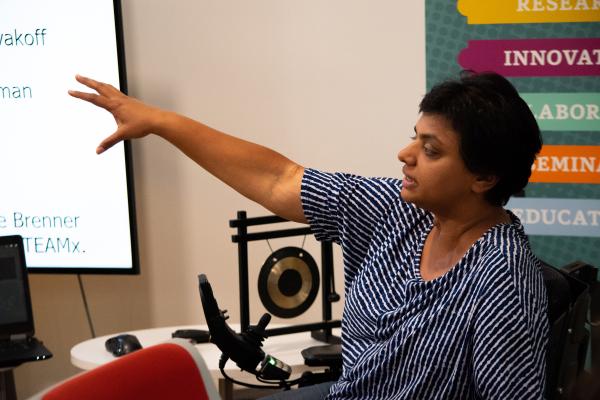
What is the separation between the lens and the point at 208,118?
3377mm

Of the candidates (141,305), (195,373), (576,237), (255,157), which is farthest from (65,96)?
(195,373)

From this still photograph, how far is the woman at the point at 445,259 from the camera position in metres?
1.52

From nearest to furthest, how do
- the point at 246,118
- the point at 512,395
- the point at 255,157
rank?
the point at 512,395 < the point at 255,157 < the point at 246,118

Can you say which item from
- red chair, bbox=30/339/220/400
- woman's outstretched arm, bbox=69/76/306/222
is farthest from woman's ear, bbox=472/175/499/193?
red chair, bbox=30/339/220/400

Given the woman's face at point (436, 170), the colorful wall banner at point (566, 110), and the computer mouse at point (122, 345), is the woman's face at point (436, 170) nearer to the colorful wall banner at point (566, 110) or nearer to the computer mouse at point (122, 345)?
the computer mouse at point (122, 345)

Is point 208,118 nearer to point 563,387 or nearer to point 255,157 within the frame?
point 255,157

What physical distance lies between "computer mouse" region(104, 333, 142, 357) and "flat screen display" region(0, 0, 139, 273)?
54cm

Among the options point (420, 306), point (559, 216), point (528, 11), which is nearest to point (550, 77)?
point (528, 11)

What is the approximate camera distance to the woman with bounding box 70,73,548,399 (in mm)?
1521

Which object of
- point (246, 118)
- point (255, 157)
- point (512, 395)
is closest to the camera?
point (512, 395)

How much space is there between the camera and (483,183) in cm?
167

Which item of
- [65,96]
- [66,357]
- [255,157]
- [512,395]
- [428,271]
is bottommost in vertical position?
[66,357]

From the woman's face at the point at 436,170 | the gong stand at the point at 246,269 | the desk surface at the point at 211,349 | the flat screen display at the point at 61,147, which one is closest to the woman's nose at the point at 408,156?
the woman's face at the point at 436,170

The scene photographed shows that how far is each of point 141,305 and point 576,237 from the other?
64.5 inches
